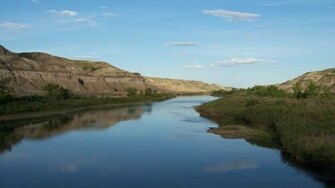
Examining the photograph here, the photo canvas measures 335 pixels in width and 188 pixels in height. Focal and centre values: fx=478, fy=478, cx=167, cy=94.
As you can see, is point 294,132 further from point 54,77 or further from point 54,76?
point 54,76

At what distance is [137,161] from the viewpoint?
66.6 feet

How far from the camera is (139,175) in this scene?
56.6ft

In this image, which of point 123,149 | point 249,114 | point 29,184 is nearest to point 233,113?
point 249,114

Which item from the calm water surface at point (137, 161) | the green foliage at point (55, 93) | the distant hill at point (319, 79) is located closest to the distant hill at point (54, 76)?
the green foliage at point (55, 93)

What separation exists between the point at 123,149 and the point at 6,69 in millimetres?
67988

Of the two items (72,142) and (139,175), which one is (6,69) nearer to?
(72,142)

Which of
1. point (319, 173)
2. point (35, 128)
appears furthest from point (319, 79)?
point (319, 173)

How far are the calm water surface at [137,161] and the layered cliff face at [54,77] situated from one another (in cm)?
4680

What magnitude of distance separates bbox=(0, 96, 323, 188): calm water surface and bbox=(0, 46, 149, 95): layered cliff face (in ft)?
154

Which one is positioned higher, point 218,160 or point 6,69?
point 6,69

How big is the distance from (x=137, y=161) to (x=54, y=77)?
84.7m

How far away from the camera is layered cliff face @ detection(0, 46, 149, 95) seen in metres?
87.8

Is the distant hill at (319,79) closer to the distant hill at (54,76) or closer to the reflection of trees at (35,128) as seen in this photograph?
the distant hill at (54,76)

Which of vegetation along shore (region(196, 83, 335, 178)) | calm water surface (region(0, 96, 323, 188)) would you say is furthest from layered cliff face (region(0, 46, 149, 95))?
vegetation along shore (region(196, 83, 335, 178))
